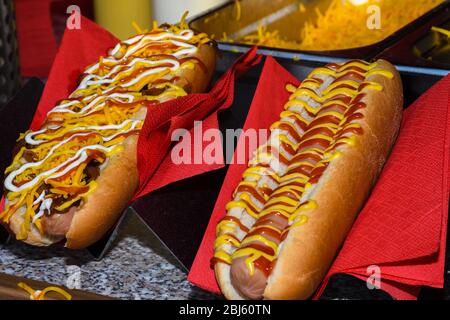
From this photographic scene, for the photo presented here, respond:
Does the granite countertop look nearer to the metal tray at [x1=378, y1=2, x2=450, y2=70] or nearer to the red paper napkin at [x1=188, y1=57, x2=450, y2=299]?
the red paper napkin at [x1=188, y1=57, x2=450, y2=299]

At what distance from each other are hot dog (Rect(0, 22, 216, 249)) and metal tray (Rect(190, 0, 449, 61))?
1.01 ft

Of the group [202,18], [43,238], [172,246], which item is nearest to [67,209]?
[43,238]

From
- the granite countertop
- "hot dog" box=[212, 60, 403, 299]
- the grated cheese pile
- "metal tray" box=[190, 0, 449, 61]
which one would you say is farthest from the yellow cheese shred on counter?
the grated cheese pile

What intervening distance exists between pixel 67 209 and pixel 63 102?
418 mm

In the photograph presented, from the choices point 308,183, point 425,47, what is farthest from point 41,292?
point 425,47

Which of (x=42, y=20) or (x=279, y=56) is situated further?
(x=42, y=20)

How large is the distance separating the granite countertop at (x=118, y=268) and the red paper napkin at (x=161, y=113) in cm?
15

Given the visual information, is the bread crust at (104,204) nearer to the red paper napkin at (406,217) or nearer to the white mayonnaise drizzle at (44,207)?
the white mayonnaise drizzle at (44,207)

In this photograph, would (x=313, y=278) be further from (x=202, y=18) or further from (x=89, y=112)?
(x=202, y=18)

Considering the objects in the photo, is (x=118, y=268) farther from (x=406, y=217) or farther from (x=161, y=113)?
(x=406, y=217)

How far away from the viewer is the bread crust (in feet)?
5.62

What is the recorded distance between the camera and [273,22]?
300 centimetres

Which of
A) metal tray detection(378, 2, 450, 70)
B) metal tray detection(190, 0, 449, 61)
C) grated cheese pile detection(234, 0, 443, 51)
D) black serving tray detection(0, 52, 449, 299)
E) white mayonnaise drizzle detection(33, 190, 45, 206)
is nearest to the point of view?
black serving tray detection(0, 52, 449, 299)

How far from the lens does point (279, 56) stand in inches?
91.1
